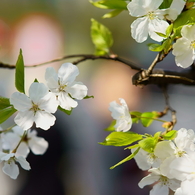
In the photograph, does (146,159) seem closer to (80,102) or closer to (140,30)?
(140,30)

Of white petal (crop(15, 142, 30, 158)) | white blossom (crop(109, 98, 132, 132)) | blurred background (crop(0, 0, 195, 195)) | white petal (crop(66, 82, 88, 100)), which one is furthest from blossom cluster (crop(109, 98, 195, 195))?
blurred background (crop(0, 0, 195, 195))

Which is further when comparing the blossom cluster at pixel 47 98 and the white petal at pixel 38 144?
the white petal at pixel 38 144

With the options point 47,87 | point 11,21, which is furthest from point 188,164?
point 11,21

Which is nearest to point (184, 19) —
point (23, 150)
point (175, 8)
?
point (175, 8)

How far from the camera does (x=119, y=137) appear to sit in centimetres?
42

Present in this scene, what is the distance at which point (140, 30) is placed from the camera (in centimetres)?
39

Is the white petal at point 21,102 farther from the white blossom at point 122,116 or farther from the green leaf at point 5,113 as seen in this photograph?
the white blossom at point 122,116

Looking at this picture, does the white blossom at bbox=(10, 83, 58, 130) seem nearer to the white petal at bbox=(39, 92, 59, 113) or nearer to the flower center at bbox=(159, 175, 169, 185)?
the white petal at bbox=(39, 92, 59, 113)

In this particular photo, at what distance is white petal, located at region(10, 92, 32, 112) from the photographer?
368 millimetres

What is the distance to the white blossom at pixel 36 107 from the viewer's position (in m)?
0.37

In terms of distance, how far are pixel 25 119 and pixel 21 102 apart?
0.9 inches

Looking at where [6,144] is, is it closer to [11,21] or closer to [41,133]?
[41,133]

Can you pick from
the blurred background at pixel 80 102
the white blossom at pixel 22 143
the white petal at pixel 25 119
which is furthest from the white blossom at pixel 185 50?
the blurred background at pixel 80 102

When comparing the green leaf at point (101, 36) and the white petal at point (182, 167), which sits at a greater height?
the green leaf at point (101, 36)
